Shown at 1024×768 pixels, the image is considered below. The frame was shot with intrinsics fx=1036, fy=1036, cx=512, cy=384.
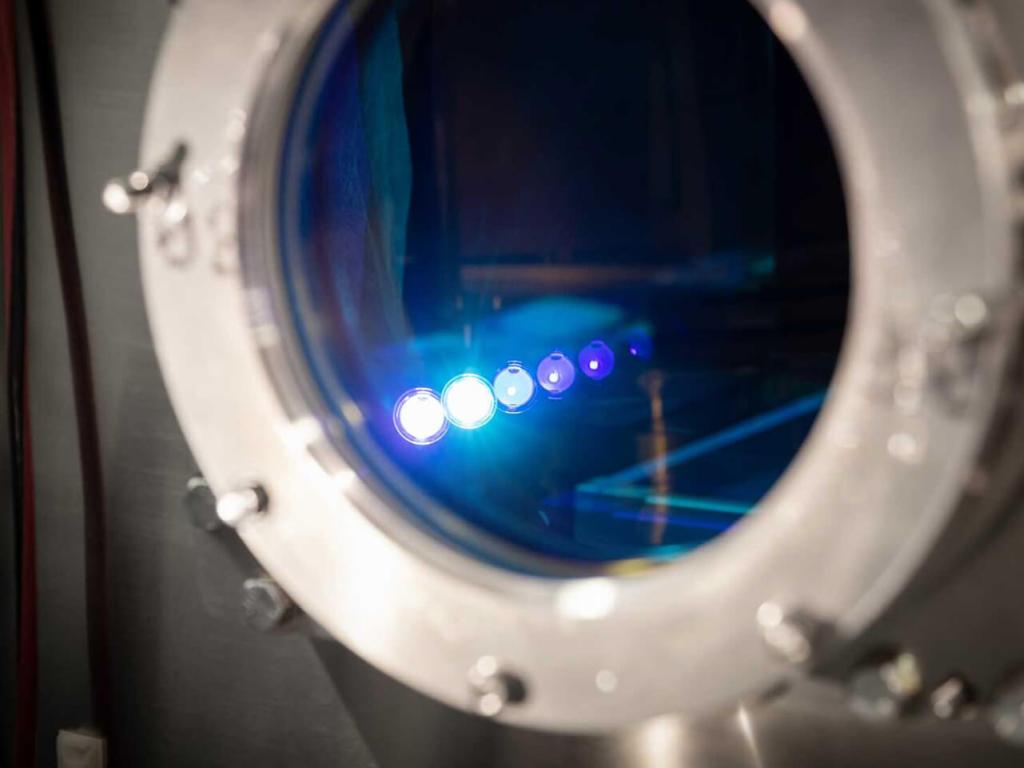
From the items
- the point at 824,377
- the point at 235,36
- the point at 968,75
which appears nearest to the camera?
the point at 968,75

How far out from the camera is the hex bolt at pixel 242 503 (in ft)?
2.29

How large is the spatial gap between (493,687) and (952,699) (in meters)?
0.26

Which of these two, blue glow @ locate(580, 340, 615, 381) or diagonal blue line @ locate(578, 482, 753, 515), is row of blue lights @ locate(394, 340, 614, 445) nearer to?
blue glow @ locate(580, 340, 615, 381)

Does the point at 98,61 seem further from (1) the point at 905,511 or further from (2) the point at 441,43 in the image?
(1) the point at 905,511

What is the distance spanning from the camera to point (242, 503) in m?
0.70

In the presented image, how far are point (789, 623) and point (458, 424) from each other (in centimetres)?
38

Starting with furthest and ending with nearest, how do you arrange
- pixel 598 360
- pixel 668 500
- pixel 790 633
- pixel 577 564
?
pixel 598 360
pixel 668 500
pixel 577 564
pixel 790 633

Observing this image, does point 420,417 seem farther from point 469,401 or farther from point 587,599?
point 587,599

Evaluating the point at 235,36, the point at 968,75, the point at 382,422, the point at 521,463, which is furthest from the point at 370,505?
the point at 968,75

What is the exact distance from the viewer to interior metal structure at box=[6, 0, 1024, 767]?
48 cm

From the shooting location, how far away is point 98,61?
845 millimetres

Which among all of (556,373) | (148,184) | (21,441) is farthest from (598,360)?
(21,441)

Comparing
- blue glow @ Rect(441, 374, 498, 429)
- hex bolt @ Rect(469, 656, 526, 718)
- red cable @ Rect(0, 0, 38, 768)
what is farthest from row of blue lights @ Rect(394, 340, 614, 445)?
red cable @ Rect(0, 0, 38, 768)

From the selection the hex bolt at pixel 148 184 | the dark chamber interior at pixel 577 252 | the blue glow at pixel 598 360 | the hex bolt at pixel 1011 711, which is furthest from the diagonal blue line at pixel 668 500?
the hex bolt at pixel 148 184
